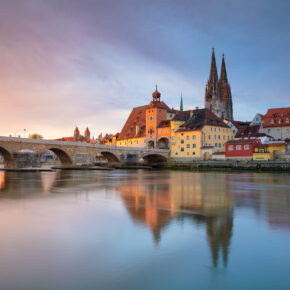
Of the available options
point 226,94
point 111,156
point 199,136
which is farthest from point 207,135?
point 226,94

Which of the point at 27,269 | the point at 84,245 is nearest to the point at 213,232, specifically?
the point at 84,245

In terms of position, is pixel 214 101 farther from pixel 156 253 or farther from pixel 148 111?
pixel 156 253

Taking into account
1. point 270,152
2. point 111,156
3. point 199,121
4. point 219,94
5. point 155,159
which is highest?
point 219,94

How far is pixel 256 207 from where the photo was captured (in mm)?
11406

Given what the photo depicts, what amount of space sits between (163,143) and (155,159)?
14.5 ft

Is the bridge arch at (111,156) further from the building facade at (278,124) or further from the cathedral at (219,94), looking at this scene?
the cathedral at (219,94)

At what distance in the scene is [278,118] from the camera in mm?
59750

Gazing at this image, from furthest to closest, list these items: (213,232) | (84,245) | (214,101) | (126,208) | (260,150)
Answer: (214,101)
(260,150)
(126,208)
(213,232)
(84,245)

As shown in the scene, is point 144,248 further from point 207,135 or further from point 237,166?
point 207,135

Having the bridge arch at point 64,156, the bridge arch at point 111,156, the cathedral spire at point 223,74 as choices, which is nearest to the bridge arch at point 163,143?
the bridge arch at point 111,156

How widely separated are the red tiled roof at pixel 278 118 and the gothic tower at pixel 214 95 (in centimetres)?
3730

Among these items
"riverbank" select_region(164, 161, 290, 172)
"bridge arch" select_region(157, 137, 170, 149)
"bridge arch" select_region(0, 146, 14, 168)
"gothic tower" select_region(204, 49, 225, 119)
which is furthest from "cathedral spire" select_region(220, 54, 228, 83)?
"bridge arch" select_region(0, 146, 14, 168)

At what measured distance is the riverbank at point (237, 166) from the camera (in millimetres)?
40631

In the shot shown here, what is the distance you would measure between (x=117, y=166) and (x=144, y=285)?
52.9 m
